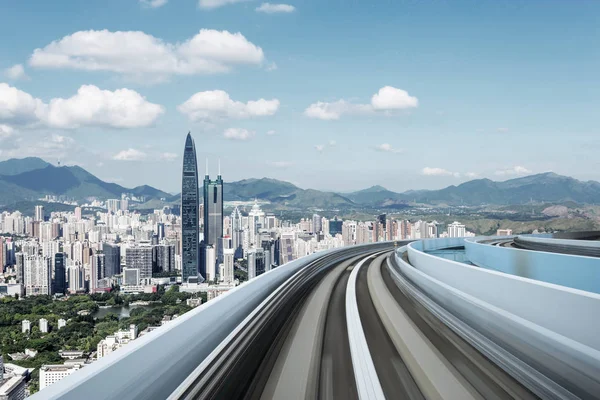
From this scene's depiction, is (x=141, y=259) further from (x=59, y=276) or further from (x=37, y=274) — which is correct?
(x=37, y=274)

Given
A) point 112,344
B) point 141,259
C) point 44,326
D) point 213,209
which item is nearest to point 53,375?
point 112,344

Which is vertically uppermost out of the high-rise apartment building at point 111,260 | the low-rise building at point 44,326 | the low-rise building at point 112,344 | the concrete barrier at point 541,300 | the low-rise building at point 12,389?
the concrete barrier at point 541,300

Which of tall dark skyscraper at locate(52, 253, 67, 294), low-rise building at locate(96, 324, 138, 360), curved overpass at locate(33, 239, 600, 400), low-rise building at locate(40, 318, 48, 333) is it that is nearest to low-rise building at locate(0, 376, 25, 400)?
low-rise building at locate(96, 324, 138, 360)

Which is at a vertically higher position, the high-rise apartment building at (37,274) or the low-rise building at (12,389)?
the low-rise building at (12,389)

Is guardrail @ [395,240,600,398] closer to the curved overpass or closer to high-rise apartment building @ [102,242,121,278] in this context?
the curved overpass

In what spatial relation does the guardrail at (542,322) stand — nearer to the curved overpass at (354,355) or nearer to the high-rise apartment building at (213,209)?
the curved overpass at (354,355)

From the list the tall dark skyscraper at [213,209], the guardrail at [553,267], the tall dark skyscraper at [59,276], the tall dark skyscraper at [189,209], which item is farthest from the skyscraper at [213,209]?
the guardrail at [553,267]
